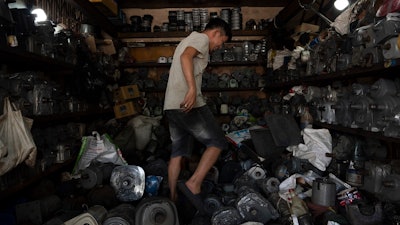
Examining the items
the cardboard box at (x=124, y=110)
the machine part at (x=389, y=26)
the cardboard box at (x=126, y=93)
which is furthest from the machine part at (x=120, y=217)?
the cardboard box at (x=126, y=93)

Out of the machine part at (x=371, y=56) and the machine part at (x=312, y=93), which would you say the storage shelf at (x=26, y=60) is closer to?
the machine part at (x=371, y=56)

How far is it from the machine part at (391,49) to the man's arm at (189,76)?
1.21 metres

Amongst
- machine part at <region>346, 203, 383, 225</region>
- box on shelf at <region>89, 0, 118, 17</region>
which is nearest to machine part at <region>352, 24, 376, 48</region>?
machine part at <region>346, 203, 383, 225</region>

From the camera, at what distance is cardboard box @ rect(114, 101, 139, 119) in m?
4.45

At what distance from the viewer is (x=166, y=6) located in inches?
206

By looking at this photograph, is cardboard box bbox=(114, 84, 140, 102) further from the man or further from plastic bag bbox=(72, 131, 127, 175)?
the man

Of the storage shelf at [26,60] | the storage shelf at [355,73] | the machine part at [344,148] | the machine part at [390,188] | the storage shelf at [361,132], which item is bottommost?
the machine part at [390,188]

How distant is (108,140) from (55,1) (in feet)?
5.43

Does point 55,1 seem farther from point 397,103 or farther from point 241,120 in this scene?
point 397,103

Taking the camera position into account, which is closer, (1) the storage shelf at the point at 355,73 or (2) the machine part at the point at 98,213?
(2) the machine part at the point at 98,213

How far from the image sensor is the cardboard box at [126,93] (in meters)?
4.53

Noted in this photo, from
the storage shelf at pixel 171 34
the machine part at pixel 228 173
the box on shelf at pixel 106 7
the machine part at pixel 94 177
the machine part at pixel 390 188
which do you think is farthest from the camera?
the storage shelf at pixel 171 34

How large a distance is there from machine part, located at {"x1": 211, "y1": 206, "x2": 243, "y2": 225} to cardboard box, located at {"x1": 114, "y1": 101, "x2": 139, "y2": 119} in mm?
2806

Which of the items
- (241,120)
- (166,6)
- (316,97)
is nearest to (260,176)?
(316,97)
